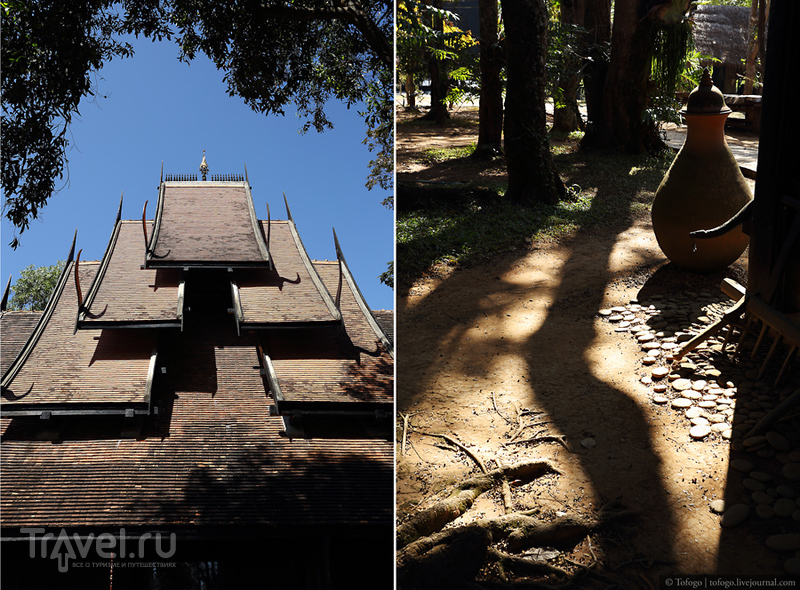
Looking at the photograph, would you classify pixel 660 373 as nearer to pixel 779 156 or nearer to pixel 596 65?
pixel 779 156

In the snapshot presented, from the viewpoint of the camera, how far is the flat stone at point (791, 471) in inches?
107

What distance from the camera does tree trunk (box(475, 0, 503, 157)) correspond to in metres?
11.5

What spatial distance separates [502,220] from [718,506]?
521 cm

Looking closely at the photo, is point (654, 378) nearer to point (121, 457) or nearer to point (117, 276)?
point (121, 457)

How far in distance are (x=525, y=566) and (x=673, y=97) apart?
35.8 feet

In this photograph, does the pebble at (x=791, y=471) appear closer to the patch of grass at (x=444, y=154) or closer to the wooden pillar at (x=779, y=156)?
the wooden pillar at (x=779, y=156)

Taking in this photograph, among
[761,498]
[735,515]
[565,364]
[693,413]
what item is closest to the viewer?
[735,515]

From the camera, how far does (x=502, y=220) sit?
7504mm

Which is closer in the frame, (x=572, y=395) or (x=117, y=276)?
(x=572, y=395)

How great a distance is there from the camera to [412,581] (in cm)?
210

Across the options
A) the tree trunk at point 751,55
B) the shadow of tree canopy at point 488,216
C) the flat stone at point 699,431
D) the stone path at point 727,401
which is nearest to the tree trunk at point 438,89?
the shadow of tree canopy at point 488,216

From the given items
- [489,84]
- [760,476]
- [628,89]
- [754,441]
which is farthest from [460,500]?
[628,89]

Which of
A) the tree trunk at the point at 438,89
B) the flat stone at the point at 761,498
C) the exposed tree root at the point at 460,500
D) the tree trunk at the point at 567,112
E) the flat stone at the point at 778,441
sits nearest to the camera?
the exposed tree root at the point at 460,500

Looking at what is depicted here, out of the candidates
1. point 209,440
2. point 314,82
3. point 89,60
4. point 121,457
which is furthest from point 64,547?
point 209,440
